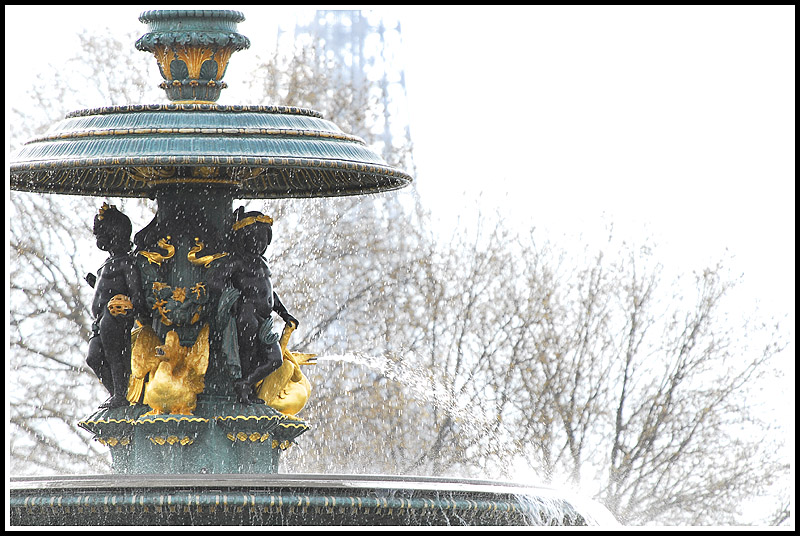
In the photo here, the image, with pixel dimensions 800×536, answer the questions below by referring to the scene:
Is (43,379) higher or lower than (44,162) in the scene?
higher

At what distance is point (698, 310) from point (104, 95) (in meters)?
8.66

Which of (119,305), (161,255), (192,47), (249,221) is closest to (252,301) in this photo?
(249,221)

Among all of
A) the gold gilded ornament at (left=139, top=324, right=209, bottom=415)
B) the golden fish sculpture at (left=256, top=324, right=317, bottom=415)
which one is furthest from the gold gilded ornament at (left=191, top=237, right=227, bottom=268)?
the golden fish sculpture at (left=256, top=324, right=317, bottom=415)

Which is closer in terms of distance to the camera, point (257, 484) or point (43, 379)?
point (257, 484)

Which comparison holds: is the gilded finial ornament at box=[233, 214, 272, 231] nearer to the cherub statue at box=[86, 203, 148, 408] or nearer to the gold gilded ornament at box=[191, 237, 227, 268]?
the gold gilded ornament at box=[191, 237, 227, 268]

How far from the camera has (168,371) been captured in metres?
8.79

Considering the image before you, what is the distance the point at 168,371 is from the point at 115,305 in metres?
0.46

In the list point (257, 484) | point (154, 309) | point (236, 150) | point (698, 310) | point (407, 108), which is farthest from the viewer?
point (407, 108)

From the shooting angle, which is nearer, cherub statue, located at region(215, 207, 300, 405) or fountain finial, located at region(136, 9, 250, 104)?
cherub statue, located at region(215, 207, 300, 405)

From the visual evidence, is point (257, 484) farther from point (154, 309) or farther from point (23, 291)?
point (23, 291)

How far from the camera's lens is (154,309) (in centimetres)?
881

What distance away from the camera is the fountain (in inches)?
321

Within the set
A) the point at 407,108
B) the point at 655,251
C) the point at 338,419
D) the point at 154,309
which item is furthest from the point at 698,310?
the point at 154,309

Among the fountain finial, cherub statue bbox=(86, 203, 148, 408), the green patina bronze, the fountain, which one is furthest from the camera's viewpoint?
the fountain finial
